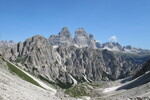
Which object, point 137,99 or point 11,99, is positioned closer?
point 11,99

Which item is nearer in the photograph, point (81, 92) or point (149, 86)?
point (149, 86)

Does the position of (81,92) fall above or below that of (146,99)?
below

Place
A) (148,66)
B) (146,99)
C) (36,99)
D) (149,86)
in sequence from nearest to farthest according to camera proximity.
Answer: (36,99) < (146,99) < (149,86) < (148,66)

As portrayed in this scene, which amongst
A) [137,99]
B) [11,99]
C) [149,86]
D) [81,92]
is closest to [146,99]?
[137,99]

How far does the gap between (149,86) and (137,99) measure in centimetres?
2559

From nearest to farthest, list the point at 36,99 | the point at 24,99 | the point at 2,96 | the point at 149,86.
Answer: the point at 2,96 < the point at 24,99 < the point at 36,99 < the point at 149,86

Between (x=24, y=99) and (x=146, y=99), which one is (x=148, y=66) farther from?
(x=24, y=99)

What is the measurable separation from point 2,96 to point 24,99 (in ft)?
22.4

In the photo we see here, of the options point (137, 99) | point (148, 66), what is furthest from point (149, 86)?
point (148, 66)

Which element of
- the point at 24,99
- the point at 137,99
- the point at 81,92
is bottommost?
the point at 81,92

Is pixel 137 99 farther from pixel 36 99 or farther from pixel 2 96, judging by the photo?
pixel 2 96

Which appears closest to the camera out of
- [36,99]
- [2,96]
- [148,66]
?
[2,96]

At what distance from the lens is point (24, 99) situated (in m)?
40.8

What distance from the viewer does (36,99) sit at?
47.1 metres
